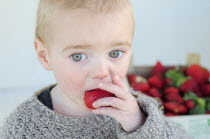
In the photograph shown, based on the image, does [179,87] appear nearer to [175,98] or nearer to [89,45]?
[175,98]

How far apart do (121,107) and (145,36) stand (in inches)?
48.9

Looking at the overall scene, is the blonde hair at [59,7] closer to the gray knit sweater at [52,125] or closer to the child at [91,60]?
the child at [91,60]

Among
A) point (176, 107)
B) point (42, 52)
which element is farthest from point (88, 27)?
point (176, 107)

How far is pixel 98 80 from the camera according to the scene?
25.0 inches

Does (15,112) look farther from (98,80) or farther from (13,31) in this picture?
(13,31)

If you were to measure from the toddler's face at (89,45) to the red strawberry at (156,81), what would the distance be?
855mm

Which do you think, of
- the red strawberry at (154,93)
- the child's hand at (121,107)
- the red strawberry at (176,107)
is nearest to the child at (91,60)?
the child's hand at (121,107)

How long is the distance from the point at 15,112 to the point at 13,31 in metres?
0.88

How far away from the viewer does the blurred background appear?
5.16 feet

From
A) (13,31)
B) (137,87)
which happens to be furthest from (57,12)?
(13,31)

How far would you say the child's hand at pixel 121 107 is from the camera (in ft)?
2.11

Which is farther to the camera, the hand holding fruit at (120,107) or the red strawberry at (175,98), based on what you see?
the red strawberry at (175,98)

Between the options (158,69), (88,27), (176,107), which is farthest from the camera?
(158,69)

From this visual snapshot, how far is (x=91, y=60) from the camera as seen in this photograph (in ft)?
2.10
